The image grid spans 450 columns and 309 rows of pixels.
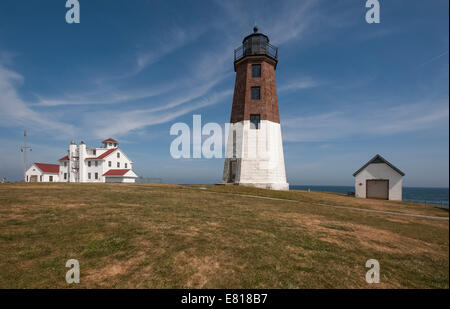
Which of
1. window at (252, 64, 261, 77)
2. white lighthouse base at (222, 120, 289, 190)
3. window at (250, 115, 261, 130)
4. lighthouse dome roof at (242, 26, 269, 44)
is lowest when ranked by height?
white lighthouse base at (222, 120, 289, 190)

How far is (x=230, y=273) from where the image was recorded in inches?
209

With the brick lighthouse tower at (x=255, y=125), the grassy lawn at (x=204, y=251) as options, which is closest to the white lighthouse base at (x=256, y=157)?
the brick lighthouse tower at (x=255, y=125)

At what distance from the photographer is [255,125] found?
2903 centimetres

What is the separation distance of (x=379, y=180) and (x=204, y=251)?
107 feet

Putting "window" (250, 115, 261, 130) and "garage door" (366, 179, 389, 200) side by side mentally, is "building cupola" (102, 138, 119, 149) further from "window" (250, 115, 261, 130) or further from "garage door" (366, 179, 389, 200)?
"garage door" (366, 179, 389, 200)

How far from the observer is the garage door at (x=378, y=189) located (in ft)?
89.7

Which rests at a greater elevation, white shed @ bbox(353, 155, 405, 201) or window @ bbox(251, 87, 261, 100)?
window @ bbox(251, 87, 261, 100)

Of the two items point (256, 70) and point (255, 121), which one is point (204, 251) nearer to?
point (255, 121)

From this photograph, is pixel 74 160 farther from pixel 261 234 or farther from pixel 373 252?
pixel 373 252

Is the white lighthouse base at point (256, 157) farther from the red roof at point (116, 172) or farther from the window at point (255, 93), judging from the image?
the red roof at point (116, 172)

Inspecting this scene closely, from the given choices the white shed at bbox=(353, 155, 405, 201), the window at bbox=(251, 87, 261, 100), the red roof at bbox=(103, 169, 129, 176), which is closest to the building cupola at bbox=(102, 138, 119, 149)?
the red roof at bbox=(103, 169, 129, 176)

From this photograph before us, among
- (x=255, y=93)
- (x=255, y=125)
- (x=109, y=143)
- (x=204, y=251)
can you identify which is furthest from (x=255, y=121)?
(x=109, y=143)

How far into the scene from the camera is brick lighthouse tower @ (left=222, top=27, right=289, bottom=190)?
27.7m
